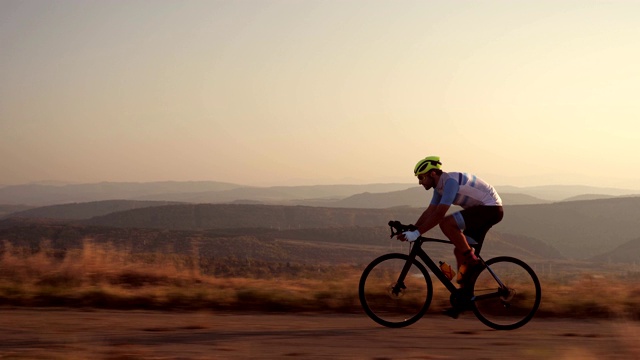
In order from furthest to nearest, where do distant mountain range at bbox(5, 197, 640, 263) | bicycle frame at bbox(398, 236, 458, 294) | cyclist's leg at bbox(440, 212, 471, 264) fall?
distant mountain range at bbox(5, 197, 640, 263) < bicycle frame at bbox(398, 236, 458, 294) < cyclist's leg at bbox(440, 212, 471, 264)

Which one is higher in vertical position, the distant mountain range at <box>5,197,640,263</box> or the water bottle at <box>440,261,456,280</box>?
the distant mountain range at <box>5,197,640,263</box>

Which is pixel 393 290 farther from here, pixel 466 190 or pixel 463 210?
pixel 466 190

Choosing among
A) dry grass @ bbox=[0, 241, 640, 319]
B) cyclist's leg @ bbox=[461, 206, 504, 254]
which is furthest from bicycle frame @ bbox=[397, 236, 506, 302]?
dry grass @ bbox=[0, 241, 640, 319]

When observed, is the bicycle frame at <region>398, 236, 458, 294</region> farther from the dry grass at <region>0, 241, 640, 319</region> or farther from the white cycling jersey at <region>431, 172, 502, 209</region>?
the dry grass at <region>0, 241, 640, 319</region>

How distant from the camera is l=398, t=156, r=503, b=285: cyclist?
869 cm

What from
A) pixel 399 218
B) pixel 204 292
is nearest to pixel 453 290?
pixel 204 292

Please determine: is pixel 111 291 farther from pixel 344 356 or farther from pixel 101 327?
pixel 344 356

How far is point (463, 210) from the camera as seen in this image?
8.71 meters

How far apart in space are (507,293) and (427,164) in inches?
72.0

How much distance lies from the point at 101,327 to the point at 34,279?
415 centimetres

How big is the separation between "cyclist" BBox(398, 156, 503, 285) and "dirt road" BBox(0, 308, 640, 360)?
98cm

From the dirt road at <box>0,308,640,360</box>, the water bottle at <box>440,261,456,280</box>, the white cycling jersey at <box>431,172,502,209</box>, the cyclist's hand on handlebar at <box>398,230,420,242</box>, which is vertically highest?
the white cycling jersey at <box>431,172,502,209</box>

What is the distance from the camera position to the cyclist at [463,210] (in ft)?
28.5

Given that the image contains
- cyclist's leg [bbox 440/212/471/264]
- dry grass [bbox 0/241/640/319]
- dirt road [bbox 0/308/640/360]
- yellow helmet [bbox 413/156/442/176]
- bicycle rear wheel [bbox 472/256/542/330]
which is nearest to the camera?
dirt road [bbox 0/308/640/360]
